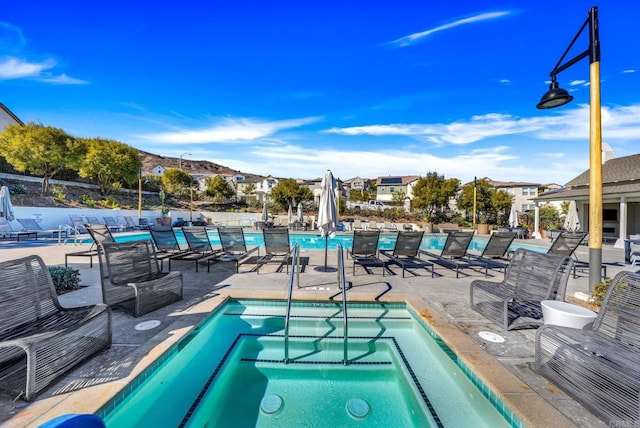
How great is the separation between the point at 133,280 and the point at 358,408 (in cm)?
336

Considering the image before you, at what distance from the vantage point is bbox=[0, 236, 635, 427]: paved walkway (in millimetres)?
2045

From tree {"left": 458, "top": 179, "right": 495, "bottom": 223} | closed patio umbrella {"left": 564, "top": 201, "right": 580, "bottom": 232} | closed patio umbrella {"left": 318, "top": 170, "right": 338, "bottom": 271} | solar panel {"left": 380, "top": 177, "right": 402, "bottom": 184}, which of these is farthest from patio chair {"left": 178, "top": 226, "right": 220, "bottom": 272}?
solar panel {"left": 380, "top": 177, "right": 402, "bottom": 184}

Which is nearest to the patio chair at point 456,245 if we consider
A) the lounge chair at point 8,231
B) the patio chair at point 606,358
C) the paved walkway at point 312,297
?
the paved walkway at point 312,297

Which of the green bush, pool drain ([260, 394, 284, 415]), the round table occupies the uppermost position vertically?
the round table

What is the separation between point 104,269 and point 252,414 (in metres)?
2.61

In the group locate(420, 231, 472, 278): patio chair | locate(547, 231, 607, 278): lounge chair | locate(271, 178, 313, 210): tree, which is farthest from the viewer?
locate(271, 178, 313, 210): tree

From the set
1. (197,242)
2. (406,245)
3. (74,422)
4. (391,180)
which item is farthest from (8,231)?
(391,180)

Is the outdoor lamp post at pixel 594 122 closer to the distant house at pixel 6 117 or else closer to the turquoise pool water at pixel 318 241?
the turquoise pool water at pixel 318 241

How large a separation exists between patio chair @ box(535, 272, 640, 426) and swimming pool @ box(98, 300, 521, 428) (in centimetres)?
56

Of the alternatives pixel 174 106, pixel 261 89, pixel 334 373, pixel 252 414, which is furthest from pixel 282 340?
pixel 174 106

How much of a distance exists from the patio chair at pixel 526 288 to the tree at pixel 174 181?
153 feet

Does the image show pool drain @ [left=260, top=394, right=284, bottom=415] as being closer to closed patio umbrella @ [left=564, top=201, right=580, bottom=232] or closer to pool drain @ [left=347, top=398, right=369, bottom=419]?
pool drain @ [left=347, top=398, right=369, bottom=419]

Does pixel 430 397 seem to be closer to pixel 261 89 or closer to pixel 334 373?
pixel 334 373

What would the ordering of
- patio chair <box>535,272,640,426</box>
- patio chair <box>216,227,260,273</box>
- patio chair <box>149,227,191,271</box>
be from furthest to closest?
1. patio chair <box>216,227,260,273</box>
2. patio chair <box>149,227,191,271</box>
3. patio chair <box>535,272,640,426</box>
